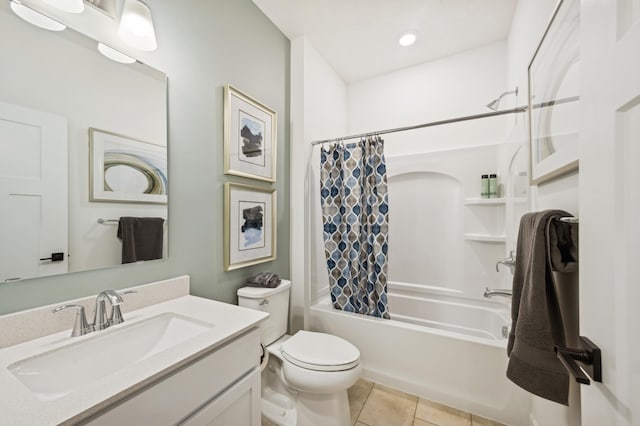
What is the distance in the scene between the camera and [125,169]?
113 cm

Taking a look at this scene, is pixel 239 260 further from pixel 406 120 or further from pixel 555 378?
pixel 406 120

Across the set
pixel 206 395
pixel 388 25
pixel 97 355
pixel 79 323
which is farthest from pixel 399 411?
pixel 388 25

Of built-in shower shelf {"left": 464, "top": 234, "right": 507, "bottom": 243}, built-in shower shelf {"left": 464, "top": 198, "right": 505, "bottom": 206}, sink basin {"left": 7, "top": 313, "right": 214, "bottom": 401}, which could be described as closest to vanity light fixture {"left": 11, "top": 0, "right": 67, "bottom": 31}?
sink basin {"left": 7, "top": 313, "right": 214, "bottom": 401}

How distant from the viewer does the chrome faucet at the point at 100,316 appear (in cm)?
91

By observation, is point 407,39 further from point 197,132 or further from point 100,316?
point 100,316

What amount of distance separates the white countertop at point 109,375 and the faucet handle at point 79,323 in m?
0.03

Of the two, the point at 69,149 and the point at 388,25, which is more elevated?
the point at 388,25

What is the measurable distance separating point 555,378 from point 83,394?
4.20ft

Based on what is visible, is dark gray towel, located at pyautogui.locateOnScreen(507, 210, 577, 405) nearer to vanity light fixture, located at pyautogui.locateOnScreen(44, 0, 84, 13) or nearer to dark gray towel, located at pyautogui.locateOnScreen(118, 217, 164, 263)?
dark gray towel, located at pyautogui.locateOnScreen(118, 217, 164, 263)

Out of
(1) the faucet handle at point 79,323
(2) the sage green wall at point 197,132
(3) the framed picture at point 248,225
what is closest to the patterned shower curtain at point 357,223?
(3) the framed picture at point 248,225

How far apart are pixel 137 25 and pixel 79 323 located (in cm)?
125

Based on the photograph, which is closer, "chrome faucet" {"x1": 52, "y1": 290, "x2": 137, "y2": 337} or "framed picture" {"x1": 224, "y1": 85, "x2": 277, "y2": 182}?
"chrome faucet" {"x1": 52, "y1": 290, "x2": 137, "y2": 337}

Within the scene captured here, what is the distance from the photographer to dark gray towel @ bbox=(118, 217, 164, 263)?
44.4 inches

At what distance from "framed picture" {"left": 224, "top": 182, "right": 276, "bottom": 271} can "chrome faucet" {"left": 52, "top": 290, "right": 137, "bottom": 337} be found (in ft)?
2.04
